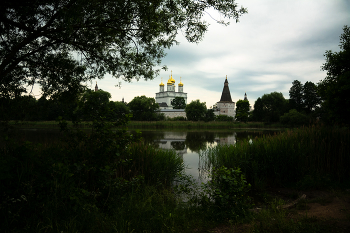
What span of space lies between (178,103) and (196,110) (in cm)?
3607

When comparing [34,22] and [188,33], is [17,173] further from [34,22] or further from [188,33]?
[188,33]

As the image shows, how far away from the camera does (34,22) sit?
445cm

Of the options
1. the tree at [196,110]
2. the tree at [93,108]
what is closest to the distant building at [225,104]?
the tree at [196,110]

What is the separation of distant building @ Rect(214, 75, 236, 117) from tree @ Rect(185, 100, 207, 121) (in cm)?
2499

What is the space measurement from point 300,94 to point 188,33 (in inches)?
1861

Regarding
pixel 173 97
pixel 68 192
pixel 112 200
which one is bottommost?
pixel 112 200

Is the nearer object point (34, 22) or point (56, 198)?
point (56, 198)

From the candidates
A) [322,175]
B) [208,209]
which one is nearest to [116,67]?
[208,209]

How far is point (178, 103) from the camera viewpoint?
92562 mm

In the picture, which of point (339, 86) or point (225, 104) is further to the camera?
point (225, 104)

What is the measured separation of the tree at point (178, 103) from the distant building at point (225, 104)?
1441 cm

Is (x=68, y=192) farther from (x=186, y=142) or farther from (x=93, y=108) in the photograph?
(x=186, y=142)

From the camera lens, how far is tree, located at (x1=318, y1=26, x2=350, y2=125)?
7.70 metres

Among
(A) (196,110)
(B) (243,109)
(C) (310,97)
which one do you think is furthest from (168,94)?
(C) (310,97)
